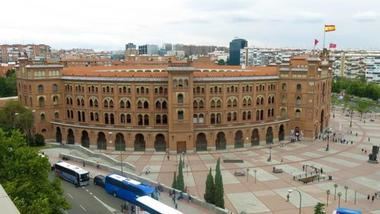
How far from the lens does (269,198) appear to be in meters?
57.9

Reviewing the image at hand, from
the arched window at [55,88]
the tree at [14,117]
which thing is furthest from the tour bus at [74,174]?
the arched window at [55,88]


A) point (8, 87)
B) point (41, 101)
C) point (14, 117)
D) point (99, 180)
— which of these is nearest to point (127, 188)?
point (99, 180)

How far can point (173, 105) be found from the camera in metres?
83.9

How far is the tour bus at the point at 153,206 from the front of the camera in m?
44.7

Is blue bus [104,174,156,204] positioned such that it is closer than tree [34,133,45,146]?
Yes

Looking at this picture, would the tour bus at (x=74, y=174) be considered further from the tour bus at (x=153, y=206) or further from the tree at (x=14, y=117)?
the tree at (x=14, y=117)

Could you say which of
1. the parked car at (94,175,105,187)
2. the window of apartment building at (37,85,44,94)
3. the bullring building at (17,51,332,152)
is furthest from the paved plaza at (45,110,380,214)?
the window of apartment building at (37,85,44,94)

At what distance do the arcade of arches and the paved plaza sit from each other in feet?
8.68

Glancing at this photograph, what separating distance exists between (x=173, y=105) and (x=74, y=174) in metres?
28.3

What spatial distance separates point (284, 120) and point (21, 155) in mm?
70458

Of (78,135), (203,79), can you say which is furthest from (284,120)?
(78,135)

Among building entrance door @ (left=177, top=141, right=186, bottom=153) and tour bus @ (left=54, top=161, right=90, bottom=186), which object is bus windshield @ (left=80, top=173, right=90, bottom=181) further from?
building entrance door @ (left=177, top=141, right=186, bottom=153)

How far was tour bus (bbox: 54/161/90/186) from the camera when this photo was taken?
62688mm

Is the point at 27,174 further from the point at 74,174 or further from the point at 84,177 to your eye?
the point at 74,174
